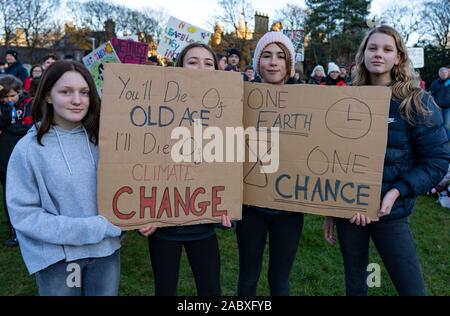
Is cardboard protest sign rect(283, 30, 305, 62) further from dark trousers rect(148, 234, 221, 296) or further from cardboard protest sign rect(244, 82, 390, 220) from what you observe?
dark trousers rect(148, 234, 221, 296)

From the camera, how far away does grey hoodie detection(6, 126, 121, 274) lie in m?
1.69

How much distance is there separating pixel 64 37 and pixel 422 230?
4803 cm

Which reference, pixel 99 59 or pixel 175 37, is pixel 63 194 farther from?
pixel 175 37

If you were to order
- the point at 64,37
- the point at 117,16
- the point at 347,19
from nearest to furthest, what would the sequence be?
the point at 347,19
the point at 64,37
the point at 117,16

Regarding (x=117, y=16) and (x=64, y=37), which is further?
(x=117, y=16)

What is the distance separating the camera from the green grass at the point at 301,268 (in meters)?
3.16

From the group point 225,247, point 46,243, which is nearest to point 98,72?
point 225,247

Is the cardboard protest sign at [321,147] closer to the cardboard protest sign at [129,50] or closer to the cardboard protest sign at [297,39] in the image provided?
the cardboard protest sign at [129,50]

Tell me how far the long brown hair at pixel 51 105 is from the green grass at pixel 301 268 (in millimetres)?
1754

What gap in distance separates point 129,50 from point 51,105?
323 centimetres

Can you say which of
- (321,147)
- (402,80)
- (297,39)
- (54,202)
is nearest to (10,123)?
(54,202)

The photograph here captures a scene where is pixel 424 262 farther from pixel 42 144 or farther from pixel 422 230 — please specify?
pixel 42 144

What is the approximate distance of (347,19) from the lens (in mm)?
38094

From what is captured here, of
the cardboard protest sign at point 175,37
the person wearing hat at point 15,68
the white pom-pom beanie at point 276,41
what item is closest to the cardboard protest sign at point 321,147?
the white pom-pom beanie at point 276,41
